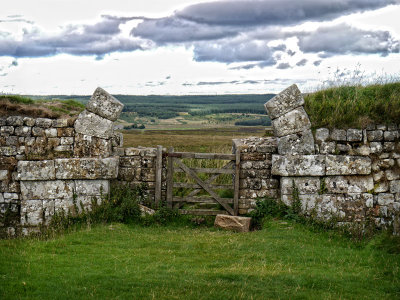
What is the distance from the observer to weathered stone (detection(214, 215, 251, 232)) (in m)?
10.2

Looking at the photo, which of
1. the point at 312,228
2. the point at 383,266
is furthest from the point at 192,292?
the point at 312,228

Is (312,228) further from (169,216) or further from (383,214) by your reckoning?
(169,216)

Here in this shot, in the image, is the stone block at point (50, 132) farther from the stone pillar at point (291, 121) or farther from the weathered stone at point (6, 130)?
the stone pillar at point (291, 121)

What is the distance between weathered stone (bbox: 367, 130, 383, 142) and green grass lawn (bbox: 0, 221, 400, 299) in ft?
8.68

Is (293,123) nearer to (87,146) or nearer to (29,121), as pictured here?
(87,146)

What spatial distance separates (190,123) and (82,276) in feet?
190

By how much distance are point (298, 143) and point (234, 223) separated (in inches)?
96.4

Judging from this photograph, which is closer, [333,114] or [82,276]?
[82,276]

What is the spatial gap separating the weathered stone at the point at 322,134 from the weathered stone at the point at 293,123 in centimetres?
27

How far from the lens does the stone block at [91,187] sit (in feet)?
34.9

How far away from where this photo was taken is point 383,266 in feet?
24.8

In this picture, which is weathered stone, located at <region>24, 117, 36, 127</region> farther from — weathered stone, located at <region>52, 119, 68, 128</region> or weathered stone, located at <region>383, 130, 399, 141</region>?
weathered stone, located at <region>383, 130, 399, 141</region>

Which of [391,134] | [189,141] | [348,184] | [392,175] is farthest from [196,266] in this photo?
[189,141]

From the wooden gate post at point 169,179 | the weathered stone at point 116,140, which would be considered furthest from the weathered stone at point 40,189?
the wooden gate post at point 169,179
